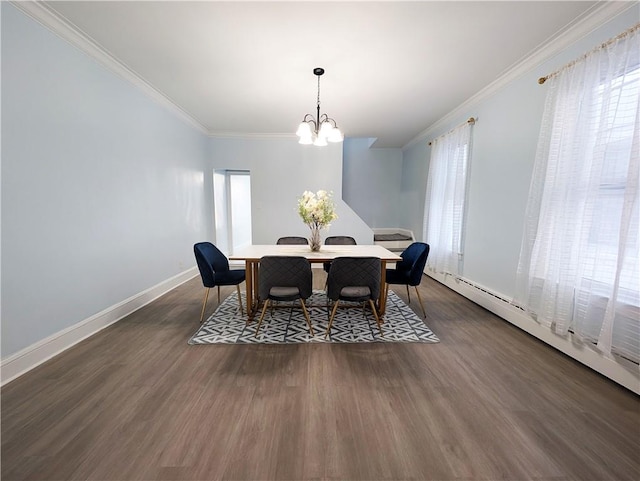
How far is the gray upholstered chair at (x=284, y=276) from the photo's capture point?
92.9 inches

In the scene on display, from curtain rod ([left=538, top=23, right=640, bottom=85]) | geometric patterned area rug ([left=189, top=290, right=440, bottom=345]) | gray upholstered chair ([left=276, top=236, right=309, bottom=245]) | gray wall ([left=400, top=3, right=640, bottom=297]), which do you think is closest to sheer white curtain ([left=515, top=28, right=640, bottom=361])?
curtain rod ([left=538, top=23, right=640, bottom=85])

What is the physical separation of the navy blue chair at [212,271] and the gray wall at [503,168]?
3114mm

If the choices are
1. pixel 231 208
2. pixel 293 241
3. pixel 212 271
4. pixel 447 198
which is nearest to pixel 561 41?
pixel 447 198

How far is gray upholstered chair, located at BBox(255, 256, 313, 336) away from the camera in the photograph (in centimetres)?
236

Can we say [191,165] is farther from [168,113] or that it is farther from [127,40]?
[127,40]

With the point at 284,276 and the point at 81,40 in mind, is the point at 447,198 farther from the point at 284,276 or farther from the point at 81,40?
the point at 81,40

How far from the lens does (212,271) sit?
2826 mm

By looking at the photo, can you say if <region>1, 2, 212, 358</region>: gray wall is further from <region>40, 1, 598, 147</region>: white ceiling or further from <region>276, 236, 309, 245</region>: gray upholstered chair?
<region>276, 236, 309, 245</region>: gray upholstered chair

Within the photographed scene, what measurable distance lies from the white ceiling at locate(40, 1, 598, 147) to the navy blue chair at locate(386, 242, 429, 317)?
6.54ft

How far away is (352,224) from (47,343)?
4.73 metres

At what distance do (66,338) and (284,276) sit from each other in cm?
198

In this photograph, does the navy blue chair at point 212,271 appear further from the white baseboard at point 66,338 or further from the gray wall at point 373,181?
the gray wall at point 373,181

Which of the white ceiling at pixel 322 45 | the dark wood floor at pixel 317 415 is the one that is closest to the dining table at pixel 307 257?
the dark wood floor at pixel 317 415

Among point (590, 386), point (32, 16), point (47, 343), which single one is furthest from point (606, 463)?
point (32, 16)
